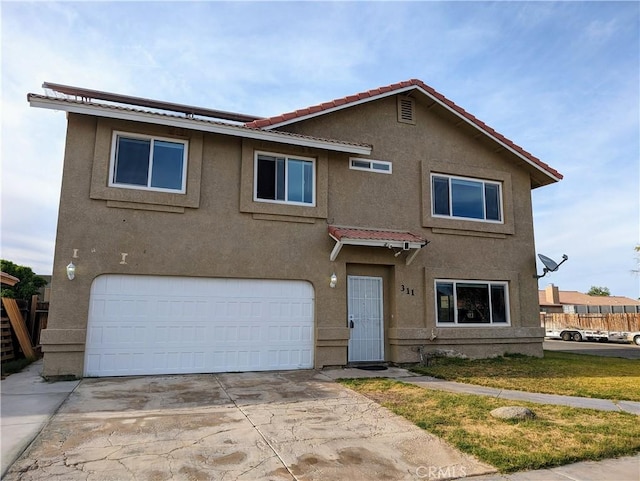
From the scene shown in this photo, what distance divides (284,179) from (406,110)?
473 centimetres

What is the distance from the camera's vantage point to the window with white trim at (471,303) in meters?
13.1

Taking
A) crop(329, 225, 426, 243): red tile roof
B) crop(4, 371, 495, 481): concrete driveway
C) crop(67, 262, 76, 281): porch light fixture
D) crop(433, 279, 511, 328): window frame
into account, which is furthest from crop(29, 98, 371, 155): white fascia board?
A: crop(4, 371, 495, 481): concrete driveway

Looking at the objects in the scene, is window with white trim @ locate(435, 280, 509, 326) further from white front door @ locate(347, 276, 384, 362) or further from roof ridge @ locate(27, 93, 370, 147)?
roof ridge @ locate(27, 93, 370, 147)

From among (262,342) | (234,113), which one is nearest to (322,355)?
(262,342)

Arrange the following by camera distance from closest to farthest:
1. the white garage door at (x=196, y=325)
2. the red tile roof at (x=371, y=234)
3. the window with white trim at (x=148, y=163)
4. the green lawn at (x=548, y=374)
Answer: the green lawn at (x=548, y=374), the white garage door at (x=196, y=325), the window with white trim at (x=148, y=163), the red tile roof at (x=371, y=234)

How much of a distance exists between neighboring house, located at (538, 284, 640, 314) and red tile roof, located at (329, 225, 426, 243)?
119ft

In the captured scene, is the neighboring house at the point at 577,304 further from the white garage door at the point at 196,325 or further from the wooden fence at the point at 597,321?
the white garage door at the point at 196,325

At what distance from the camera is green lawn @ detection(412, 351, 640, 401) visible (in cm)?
909

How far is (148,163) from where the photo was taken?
35.4 ft

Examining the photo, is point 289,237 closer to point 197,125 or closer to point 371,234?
point 371,234

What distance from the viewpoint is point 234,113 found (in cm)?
1391

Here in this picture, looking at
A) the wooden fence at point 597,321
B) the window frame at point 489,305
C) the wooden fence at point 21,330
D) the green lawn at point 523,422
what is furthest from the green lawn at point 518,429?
the wooden fence at point 597,321

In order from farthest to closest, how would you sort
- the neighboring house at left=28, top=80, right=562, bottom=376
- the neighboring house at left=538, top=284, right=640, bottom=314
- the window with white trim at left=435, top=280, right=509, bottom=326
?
the neighboring house at left=538, top=284, right=640, bottom=314, the window with white trim at left=435, top=280, right=509, bottom=326, the neighboring house at left=28, top=80, right=562, bottom=376

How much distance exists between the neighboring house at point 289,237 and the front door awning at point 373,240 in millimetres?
62
